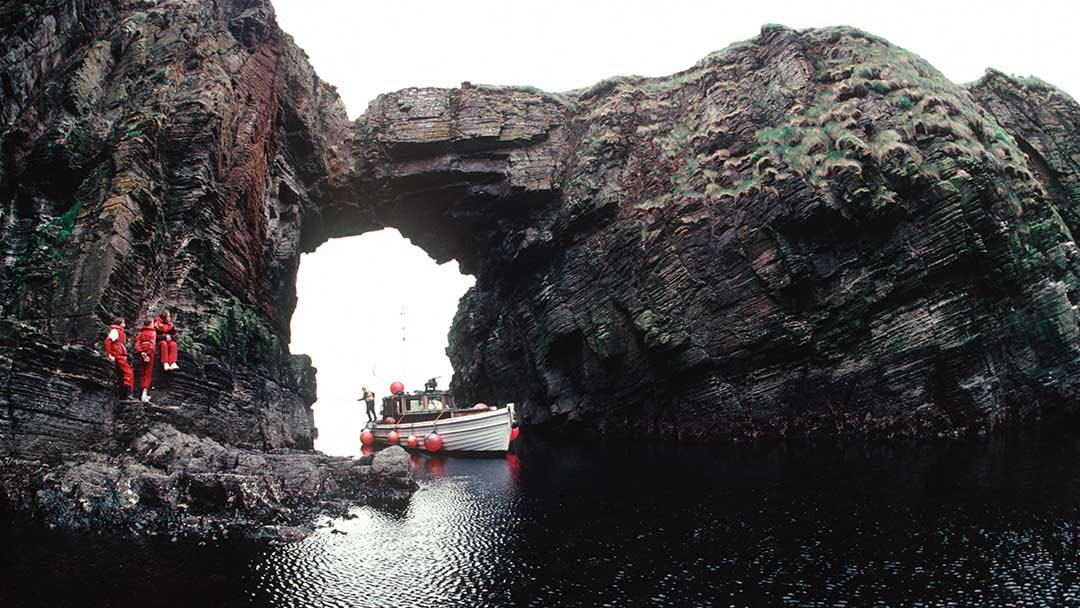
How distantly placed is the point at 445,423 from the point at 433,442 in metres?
1.16

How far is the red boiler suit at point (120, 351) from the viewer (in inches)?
664

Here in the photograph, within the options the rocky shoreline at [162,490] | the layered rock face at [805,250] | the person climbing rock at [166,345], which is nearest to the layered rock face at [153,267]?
the rocky shoreline at [162,490]

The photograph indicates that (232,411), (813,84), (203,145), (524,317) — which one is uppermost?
(813,84)

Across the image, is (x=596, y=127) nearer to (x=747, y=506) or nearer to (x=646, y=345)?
(x=646, y=345)

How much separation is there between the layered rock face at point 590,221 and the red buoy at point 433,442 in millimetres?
6104

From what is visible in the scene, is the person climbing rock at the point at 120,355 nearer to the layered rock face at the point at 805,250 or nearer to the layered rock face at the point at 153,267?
the layered rock face at the point at 153,267

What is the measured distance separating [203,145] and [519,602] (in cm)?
2198

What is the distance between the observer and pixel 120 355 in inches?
670

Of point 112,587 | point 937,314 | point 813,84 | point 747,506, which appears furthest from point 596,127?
point 112,587

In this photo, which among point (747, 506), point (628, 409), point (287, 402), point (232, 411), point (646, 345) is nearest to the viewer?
point (747, 506)

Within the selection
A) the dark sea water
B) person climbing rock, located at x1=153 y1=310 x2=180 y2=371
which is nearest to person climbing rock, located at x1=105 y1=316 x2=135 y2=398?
person climbing rock, located at x1=153 y1=310 x2=180 y2=371

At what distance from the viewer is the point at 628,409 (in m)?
34.5

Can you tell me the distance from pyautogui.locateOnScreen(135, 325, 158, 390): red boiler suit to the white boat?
1591cm

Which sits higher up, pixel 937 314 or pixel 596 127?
pixel 596 127
